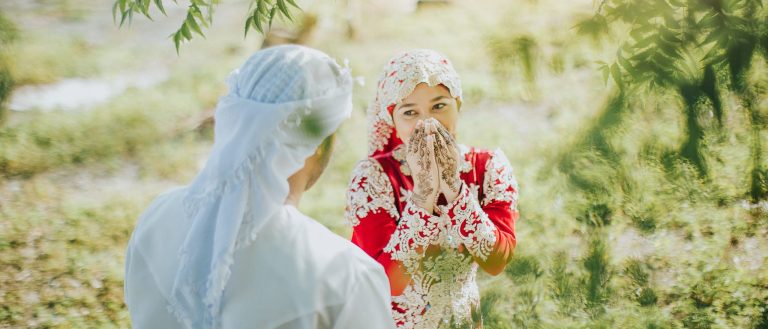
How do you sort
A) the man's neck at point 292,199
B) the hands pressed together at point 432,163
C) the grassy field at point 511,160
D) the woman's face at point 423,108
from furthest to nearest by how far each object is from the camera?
the woman's face at point 423,108 < the hands pressed together at point 432,163 < the grassy field at point 511,160 < the man's neck at point 292,199

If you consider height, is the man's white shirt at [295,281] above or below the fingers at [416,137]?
below

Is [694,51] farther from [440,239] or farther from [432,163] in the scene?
[440,239]

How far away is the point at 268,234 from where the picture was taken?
1.85 m

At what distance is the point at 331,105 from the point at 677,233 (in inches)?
158

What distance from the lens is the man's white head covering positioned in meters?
1.80

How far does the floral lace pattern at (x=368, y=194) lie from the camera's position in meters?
2.54

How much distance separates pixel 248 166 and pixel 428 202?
833mm

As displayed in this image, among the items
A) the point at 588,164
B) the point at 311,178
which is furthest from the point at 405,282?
the point at 588,164

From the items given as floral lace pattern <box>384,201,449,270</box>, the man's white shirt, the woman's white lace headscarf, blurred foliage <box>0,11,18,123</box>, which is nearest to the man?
the man's white shirt

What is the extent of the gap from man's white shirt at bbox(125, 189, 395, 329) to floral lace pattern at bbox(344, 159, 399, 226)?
0.60 meters

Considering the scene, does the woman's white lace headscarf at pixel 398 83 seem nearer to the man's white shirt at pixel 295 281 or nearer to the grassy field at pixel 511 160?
the grassy field at pixel 511 160

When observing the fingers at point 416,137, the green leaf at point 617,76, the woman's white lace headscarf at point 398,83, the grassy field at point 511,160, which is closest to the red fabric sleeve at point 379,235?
the fingers at point 416,137

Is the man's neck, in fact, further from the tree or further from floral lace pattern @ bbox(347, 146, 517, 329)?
the tree

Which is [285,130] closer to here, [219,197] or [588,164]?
[219,197]
